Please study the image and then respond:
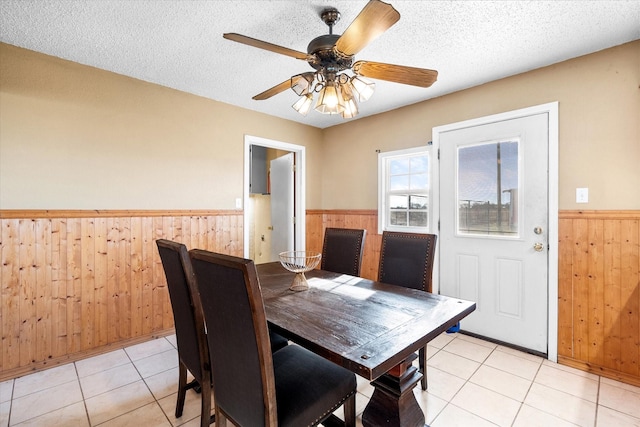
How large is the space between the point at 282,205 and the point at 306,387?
3180mm

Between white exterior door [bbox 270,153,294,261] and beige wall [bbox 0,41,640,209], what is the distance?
90 cm

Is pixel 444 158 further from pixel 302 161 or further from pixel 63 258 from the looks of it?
pixel 63 258

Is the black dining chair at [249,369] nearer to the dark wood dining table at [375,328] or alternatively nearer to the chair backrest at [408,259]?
the dark wood dining table at [375,328]

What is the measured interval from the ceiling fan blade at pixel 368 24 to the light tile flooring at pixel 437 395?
79.3 inches

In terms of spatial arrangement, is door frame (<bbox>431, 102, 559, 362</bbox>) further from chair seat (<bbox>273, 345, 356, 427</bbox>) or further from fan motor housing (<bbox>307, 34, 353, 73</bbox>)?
chair seat (<bbox>273, 345, 356, 427</bbox>)

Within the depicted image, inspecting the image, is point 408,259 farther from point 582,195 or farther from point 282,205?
point 282,205

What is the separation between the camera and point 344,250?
8.30ft

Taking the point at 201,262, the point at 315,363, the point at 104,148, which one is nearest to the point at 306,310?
the point at 315,363

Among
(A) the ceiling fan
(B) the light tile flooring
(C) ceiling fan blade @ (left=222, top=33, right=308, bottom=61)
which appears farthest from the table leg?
(C) ceiling fan blade @ (left=222, top=33, right=308, bottom=61)

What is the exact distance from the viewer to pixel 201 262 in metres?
1.12

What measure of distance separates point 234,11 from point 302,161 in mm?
2350

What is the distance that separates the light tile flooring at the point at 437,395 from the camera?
1721 millimetres

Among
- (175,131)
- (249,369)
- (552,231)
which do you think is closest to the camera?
(249,369)

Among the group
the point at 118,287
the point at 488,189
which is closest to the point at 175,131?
the point at 118,287
